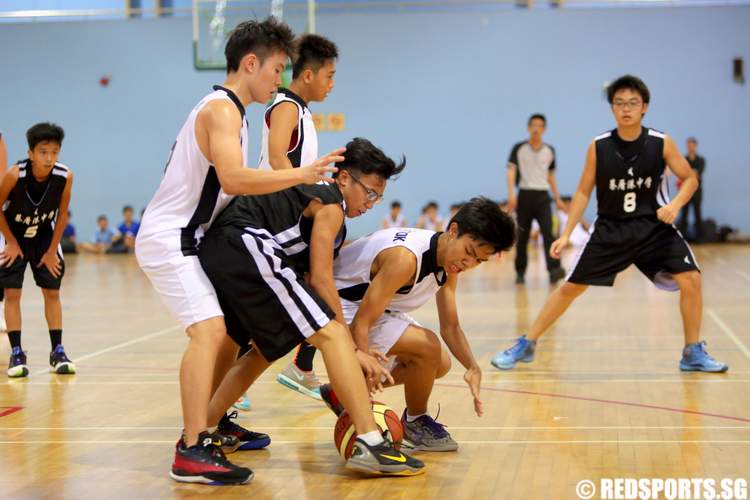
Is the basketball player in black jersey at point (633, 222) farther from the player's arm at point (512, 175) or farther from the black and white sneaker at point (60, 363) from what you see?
the player's arm at point (512, 175)

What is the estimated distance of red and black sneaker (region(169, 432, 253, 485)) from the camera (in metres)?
3.46

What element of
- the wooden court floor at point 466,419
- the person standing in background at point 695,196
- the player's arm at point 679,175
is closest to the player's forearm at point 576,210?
the player's arm at point 679,175

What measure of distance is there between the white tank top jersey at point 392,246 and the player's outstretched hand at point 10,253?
275 centimetres

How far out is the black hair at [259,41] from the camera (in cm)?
368

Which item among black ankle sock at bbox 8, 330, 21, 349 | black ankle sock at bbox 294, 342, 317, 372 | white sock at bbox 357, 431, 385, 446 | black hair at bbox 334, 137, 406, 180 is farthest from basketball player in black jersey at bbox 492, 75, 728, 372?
black ankle sock at bbox 8, 330, 21, 349

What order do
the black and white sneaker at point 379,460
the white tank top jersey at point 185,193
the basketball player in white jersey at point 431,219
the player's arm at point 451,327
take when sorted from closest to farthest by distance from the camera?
the black and white sneaker at point 379,460 < the white tank top jersey at point 185,193 < the player's arm at point 451,327 < the basketball player in white jersey at point 431,219

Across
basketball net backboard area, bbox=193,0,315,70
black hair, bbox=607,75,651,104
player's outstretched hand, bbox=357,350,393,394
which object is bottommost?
player's outstretched hand, bbox=357,350,393,394

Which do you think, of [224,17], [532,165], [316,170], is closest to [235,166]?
[316,170]

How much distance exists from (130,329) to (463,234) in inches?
192

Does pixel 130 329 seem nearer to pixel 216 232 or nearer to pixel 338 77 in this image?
pixel 216 232

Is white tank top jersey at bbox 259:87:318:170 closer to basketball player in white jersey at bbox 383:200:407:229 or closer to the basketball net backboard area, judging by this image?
the basketball net backboard area

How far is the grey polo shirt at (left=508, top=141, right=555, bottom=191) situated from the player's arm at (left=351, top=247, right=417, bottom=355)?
25.5 ft

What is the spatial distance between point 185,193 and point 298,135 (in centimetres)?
132

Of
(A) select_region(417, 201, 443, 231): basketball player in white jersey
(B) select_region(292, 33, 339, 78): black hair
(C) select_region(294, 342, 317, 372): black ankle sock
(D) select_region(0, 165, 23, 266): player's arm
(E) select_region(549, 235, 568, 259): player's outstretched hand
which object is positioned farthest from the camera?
(A) select_region(417, 201, 443, 231): basketball player in white jersey
